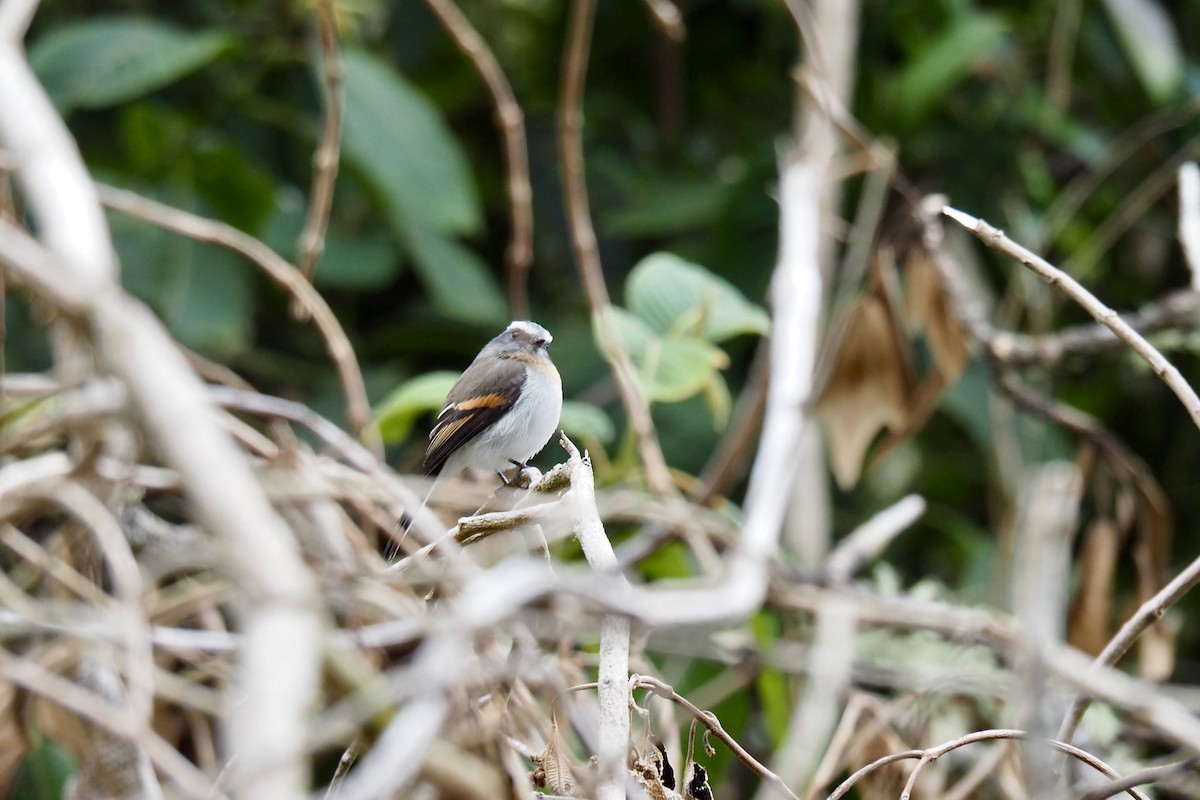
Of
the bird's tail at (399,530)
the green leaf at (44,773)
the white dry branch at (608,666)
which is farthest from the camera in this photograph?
the green leaf at (44,773)

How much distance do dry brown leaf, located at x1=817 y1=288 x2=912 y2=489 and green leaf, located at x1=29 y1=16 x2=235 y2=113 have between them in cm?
269

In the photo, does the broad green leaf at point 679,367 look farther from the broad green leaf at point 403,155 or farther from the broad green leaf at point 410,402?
the broad green leaf at point 403,155

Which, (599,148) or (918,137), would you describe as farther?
(599,148)

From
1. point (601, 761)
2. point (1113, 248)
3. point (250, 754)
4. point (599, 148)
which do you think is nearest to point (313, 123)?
point (599, 148)

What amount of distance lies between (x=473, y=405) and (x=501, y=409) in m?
0.14

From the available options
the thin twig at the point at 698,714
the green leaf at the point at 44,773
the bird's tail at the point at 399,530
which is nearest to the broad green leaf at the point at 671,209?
the bird's tail at the point at 399,530

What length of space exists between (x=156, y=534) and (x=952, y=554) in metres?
3.61

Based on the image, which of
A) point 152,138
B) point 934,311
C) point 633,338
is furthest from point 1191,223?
point 152,138

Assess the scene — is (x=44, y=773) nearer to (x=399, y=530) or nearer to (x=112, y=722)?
(x=399, y=530)

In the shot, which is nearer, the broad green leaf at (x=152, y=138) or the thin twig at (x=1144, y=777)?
the thin twig at (x=1144, y=777)

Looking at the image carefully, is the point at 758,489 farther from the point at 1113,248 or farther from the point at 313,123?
the point at 1113,248

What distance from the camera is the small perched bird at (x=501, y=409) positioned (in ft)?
10.9

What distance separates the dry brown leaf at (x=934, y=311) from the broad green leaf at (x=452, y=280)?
1686 mm

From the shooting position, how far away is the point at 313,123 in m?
5.15
